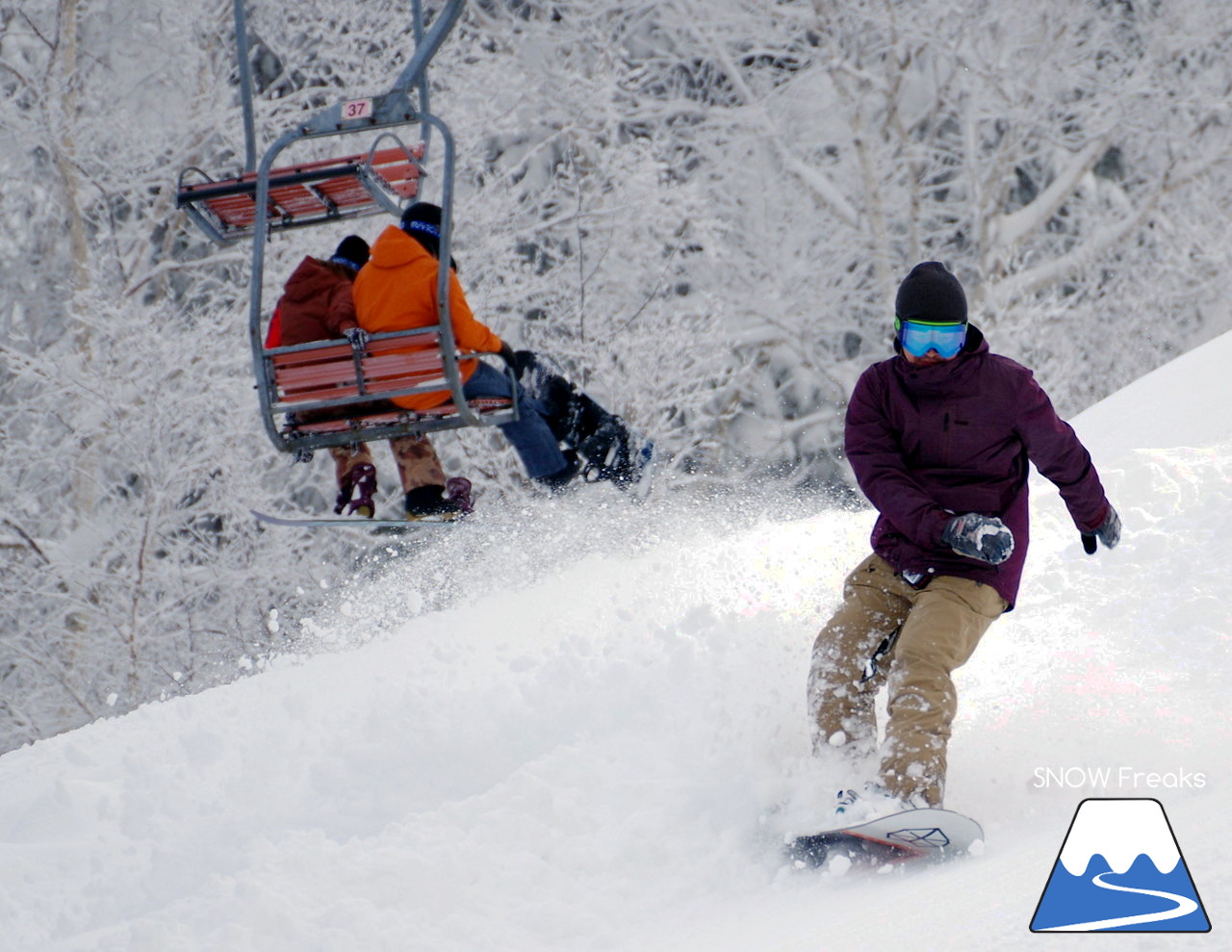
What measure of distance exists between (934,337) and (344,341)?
2.71m

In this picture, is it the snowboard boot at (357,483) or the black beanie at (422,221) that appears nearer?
the black beanie at (422,221)

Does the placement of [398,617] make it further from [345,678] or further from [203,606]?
[203,606]

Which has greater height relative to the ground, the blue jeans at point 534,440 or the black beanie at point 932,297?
the black beanie at point 932,297

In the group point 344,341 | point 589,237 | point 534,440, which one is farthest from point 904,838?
point 589,237

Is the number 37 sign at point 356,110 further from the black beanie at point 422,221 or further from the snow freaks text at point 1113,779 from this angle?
the snow freaks text at point 1113,779

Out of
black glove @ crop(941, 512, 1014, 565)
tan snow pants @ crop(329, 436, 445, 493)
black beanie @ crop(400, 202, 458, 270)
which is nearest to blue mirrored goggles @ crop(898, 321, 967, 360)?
black glove @ crop(941, 512, 1014, 565)

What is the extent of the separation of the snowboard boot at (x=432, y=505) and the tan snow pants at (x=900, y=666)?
2.71 metres

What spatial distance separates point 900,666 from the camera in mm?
3871

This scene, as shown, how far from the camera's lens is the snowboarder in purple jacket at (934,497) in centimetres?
391

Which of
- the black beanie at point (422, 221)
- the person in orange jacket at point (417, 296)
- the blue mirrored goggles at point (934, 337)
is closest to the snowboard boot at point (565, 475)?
the person in orange jacket at point (417, 296)

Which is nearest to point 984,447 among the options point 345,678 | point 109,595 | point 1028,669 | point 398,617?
point 1028,669

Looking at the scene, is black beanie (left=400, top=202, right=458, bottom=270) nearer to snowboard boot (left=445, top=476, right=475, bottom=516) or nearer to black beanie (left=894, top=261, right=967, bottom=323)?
snowboard boot (left=445, top=476, right=475, bottom=516)

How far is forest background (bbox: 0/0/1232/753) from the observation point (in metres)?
14.2

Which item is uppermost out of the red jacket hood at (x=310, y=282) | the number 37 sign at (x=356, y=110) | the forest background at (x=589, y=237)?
the number 37 sign at (x=356, y=110)
